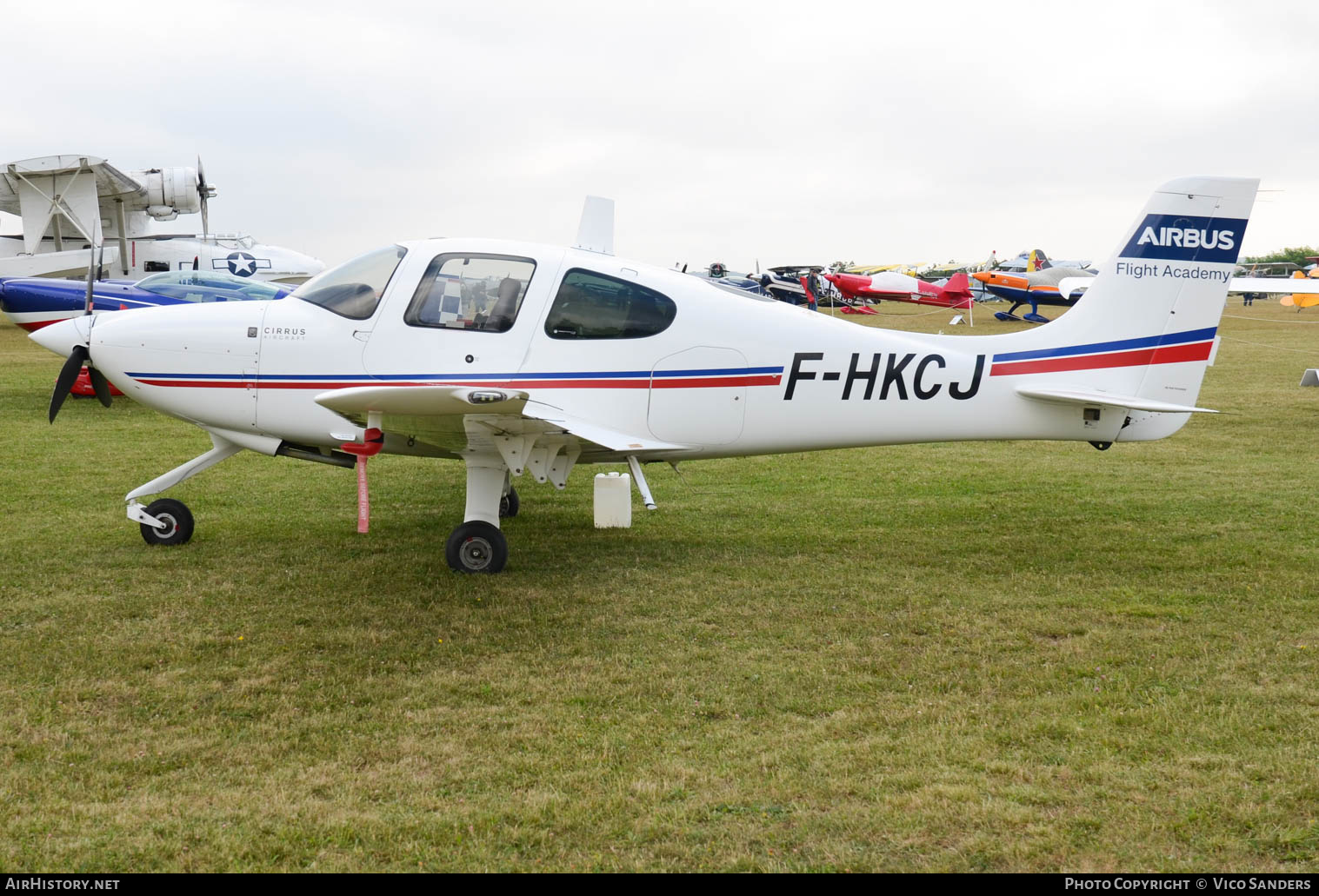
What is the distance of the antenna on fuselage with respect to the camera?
823cm

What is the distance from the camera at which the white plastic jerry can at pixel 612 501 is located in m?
7.43

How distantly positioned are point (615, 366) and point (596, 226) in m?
2.21

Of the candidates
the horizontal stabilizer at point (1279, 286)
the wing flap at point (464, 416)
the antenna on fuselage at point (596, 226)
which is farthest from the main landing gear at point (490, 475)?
the horizontal stabilizer at point (1279, 286)

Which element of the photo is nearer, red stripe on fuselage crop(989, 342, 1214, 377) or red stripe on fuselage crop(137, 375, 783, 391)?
red stripe on fuselage crop(137, 375, 783, 391)

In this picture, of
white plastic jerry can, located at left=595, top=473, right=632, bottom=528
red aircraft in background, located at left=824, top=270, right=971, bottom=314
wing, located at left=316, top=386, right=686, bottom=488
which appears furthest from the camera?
red aircraft in background, located at left=824, top=270, right=971, bottom=314

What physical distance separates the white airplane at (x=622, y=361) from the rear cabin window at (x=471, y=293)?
0.4 inches

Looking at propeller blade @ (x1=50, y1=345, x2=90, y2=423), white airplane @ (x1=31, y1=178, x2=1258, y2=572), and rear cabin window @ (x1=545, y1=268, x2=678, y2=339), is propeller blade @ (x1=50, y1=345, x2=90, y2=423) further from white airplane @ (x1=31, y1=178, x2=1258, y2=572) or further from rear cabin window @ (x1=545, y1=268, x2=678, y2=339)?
rear cabin window @ (x1=545, y1=268, x2=678, y2=339)

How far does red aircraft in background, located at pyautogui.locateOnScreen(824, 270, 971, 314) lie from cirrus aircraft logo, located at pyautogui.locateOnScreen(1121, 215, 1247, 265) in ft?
116

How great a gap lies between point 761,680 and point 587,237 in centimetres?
466

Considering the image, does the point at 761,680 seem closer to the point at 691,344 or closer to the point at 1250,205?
the point at 691,344

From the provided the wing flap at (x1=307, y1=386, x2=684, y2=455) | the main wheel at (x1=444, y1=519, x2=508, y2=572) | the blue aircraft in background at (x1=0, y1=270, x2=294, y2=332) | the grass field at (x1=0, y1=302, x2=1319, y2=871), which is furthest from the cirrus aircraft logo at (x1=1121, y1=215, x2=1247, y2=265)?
the blue aircraft in background at (x1=0, y1=270, x2=294, y2=332)

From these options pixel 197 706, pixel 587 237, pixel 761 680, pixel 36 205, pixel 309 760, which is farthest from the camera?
pixel 36 205
